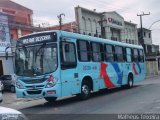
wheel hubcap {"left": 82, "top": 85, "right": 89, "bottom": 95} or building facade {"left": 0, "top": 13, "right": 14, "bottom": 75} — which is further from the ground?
building facade {"left": 0, "top": 13, "right": 14, "bottom": 75}

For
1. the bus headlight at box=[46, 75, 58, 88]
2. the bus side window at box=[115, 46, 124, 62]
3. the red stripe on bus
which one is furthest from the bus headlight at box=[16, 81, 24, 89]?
the bus side window at box=[115, 46, 124, 62]

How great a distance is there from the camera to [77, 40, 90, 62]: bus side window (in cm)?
1653

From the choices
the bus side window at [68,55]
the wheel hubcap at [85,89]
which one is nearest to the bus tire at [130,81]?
the wheel hubcap at [85,89]

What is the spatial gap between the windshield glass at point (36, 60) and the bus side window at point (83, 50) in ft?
6.13

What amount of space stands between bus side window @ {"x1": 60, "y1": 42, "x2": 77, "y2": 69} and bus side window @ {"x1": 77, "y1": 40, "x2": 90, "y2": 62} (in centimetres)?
55

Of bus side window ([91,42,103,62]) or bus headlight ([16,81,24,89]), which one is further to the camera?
bus side window ([91,42,103,62])

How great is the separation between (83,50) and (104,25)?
34329 mm

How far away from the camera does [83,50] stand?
55.4 feet

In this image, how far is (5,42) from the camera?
107 feet

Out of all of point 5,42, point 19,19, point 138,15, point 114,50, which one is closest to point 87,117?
point 114,50

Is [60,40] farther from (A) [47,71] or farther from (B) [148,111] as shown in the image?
(B) [148,111]

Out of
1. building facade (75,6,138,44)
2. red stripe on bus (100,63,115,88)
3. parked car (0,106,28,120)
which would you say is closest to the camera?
parked car (0,106,28,120)

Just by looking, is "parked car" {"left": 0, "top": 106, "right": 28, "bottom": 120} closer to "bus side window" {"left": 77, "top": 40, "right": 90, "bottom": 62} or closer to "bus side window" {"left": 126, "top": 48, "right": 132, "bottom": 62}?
"bus side window" {"left": 77, "top": 40, "right": 90, "bottom": 62}

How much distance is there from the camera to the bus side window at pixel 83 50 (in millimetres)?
16531
